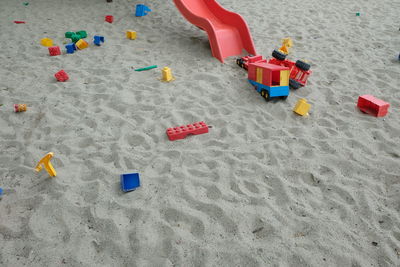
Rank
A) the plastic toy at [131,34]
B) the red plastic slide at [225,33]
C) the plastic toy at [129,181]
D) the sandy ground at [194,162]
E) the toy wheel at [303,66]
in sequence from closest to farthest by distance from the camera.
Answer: the sandy ground at [194,162], the plastic toy at [129,181], the toy wheel at [303,66], the red plastic slide at [225,33], the plastic toy at [131,34]

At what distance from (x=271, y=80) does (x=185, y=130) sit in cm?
119

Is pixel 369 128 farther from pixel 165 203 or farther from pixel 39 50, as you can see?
pixel 39 50

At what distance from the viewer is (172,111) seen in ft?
10.8

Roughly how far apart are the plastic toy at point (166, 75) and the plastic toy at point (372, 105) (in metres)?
2.20

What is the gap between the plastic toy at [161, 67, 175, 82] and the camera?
379 cm

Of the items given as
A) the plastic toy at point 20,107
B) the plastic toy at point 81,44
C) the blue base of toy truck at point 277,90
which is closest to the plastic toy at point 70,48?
the plastic toy at point 81,44

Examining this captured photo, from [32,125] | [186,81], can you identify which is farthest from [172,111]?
[32,125]

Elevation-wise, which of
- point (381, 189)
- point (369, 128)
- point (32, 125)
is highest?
point (369, 128)

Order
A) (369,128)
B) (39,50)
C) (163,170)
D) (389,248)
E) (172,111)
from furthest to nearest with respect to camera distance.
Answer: (39,50), (172,111), (369,128), (163,170), (389,248)

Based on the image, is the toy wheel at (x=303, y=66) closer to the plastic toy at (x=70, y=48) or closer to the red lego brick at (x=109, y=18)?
the plastic toy at (x=70, y=48)

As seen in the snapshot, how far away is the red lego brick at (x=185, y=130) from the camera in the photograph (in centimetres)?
290

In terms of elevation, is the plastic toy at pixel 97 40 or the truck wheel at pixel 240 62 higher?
the truck wheel at pixel 240 62

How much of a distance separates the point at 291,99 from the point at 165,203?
6.68ft

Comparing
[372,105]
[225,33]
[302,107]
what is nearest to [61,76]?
[225,33]
